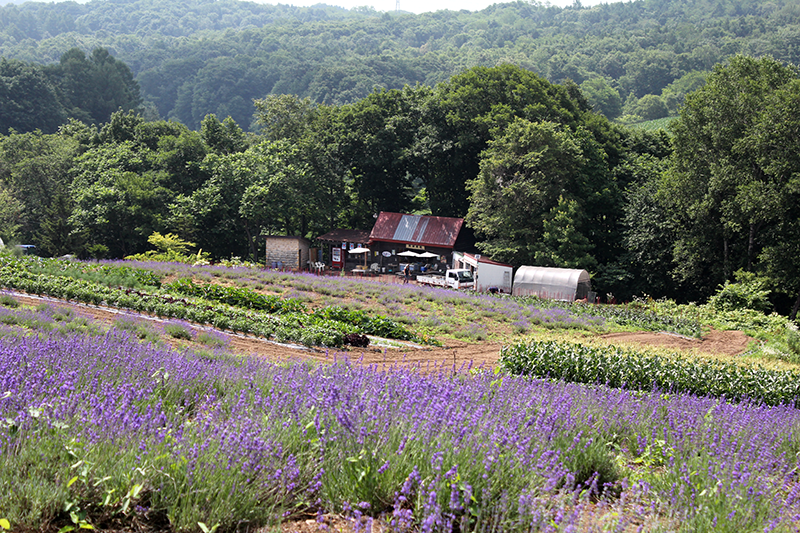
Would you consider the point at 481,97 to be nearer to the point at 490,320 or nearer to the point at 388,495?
the point at 490,320

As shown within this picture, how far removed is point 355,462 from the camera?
3875mm

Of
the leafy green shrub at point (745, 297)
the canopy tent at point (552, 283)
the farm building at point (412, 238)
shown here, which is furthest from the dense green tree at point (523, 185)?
the leafy green shrub at point (745, 297)

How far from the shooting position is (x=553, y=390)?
258 inches

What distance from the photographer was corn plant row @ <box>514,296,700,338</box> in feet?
70.5

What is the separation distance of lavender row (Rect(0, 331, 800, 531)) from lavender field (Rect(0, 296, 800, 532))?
0.05 ft

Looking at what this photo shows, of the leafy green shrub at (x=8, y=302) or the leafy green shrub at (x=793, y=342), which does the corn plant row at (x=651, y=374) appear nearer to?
the leafy green shrub at (x=793, y=342)

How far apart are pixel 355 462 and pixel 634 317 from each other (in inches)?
901

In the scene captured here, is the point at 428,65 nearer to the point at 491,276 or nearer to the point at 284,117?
the point at 284,117

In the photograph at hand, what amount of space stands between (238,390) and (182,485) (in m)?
2.35

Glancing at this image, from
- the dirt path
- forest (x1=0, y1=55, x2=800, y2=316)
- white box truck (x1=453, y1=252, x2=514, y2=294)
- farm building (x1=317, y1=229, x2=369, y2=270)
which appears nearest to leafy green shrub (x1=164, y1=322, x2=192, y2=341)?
the dirt path

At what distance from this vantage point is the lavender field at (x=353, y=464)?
342 centimetres

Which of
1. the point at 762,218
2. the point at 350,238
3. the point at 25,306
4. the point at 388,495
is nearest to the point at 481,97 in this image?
the point at 350,238

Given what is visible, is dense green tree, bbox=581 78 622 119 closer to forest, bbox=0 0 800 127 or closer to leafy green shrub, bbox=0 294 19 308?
forest, bbox=0 0 800 127

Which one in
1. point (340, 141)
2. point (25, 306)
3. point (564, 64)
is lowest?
point (25, 306)
